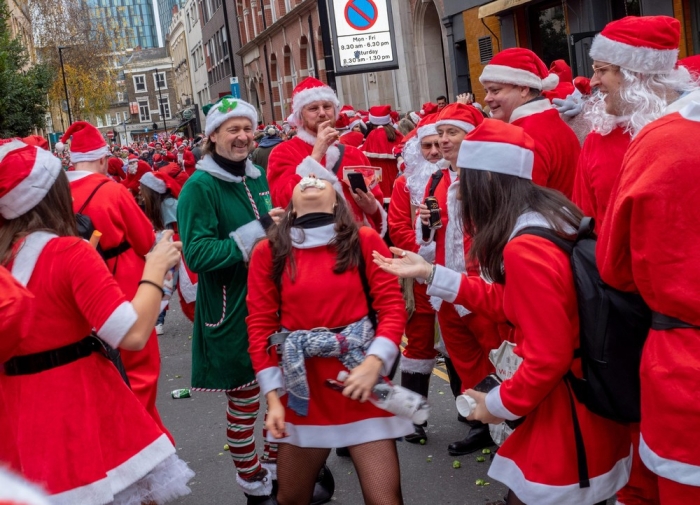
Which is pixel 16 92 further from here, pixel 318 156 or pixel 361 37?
pixel 318 156

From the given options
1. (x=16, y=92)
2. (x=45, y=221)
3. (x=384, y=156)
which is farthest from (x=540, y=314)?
(x=16, y=92)

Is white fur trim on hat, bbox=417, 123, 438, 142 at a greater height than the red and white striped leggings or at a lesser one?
greater

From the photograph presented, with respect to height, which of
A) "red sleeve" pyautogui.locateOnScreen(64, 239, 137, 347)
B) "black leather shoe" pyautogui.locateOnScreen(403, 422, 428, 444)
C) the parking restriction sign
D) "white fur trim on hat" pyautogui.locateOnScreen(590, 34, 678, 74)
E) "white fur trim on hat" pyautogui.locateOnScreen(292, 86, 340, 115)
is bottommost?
"black leather shoe" pyautogui.locateOnScreen(403, 422, 428, 444)

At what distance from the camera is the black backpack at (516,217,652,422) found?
8.71 ft

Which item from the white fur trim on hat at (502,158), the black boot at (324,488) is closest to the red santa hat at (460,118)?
the white fur trim on hat at (502,158)

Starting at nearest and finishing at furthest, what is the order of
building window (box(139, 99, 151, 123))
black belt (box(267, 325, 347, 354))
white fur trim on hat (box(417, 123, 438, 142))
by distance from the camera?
black belt (box(267, 325, 347, 354)), white fur trim on hat (box(417, 123, 438, 142)), building window (box(139, 99, 151, 123))

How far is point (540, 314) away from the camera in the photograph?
2.75 meters

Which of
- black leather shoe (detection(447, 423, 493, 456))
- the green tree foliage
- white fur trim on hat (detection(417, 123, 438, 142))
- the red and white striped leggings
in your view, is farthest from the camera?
the green tree foliage

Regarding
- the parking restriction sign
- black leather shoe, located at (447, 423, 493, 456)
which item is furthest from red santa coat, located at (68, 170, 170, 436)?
the parking restriction sign

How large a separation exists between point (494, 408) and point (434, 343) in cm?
276

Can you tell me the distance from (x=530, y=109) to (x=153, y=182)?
580cm

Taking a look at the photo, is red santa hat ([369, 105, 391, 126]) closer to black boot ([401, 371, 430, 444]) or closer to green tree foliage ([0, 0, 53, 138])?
black boot ([401, 371, 430, 444])

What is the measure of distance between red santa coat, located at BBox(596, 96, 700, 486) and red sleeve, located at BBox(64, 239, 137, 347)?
1670 millimetres

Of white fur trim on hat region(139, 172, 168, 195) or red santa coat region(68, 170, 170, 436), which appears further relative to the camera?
white fur trim on hat region(139, 172, 168, 195)
